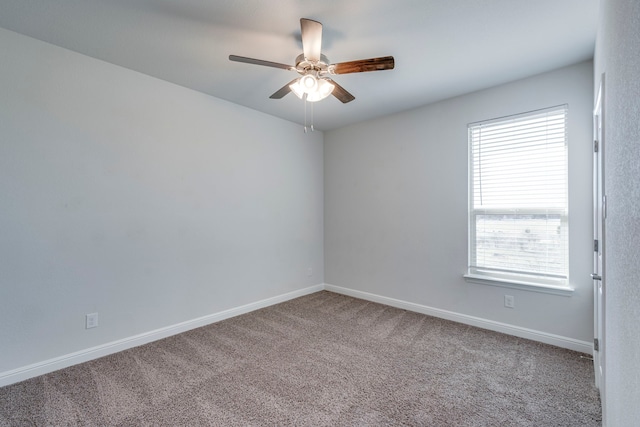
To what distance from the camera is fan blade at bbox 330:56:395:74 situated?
77.4 inches

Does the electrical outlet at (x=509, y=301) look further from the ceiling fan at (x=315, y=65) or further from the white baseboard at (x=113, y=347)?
the white baseboard at (x=113, y=347)

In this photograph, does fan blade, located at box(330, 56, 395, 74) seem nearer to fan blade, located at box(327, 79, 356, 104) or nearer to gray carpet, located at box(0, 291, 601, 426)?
fan blade, located at box(327, 79, 356, 104)

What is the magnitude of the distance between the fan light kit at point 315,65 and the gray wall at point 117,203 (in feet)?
4.64

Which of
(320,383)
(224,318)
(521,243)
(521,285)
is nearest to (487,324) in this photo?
(521,285)

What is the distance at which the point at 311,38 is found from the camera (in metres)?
1.93

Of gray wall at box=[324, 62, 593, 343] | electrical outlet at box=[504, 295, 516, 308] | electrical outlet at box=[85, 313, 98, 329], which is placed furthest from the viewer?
electrical outlet at box=[504, 295, 516, 308]

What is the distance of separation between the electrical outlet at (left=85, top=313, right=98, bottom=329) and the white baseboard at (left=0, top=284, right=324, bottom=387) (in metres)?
0.19

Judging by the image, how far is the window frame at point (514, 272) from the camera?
104 inches

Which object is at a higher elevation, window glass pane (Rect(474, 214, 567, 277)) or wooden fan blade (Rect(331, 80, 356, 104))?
wooden fan blade (Rect(331, 80, 356, 104))

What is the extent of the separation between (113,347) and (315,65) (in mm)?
2942

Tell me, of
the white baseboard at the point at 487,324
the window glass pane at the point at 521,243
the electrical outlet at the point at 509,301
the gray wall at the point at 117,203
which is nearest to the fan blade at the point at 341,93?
the gray wall at the point at 117,203

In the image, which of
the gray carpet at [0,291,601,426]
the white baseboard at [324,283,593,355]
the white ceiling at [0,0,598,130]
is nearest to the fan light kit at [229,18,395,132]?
the white ceiling at [0,0,598,130]

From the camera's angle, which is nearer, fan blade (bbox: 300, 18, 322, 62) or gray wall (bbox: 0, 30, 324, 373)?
fan blade (bbox: 300, 18, 322, 62)

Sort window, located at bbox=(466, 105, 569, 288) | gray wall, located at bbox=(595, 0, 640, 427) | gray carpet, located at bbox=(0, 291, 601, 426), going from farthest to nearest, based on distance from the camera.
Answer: window, located at bbox=(466, 105, 569, 288) → gray carpet, located at bbox=(0, 291, 601, 426) → gray wall, located at bbox=(595, 0, 640, 427)
